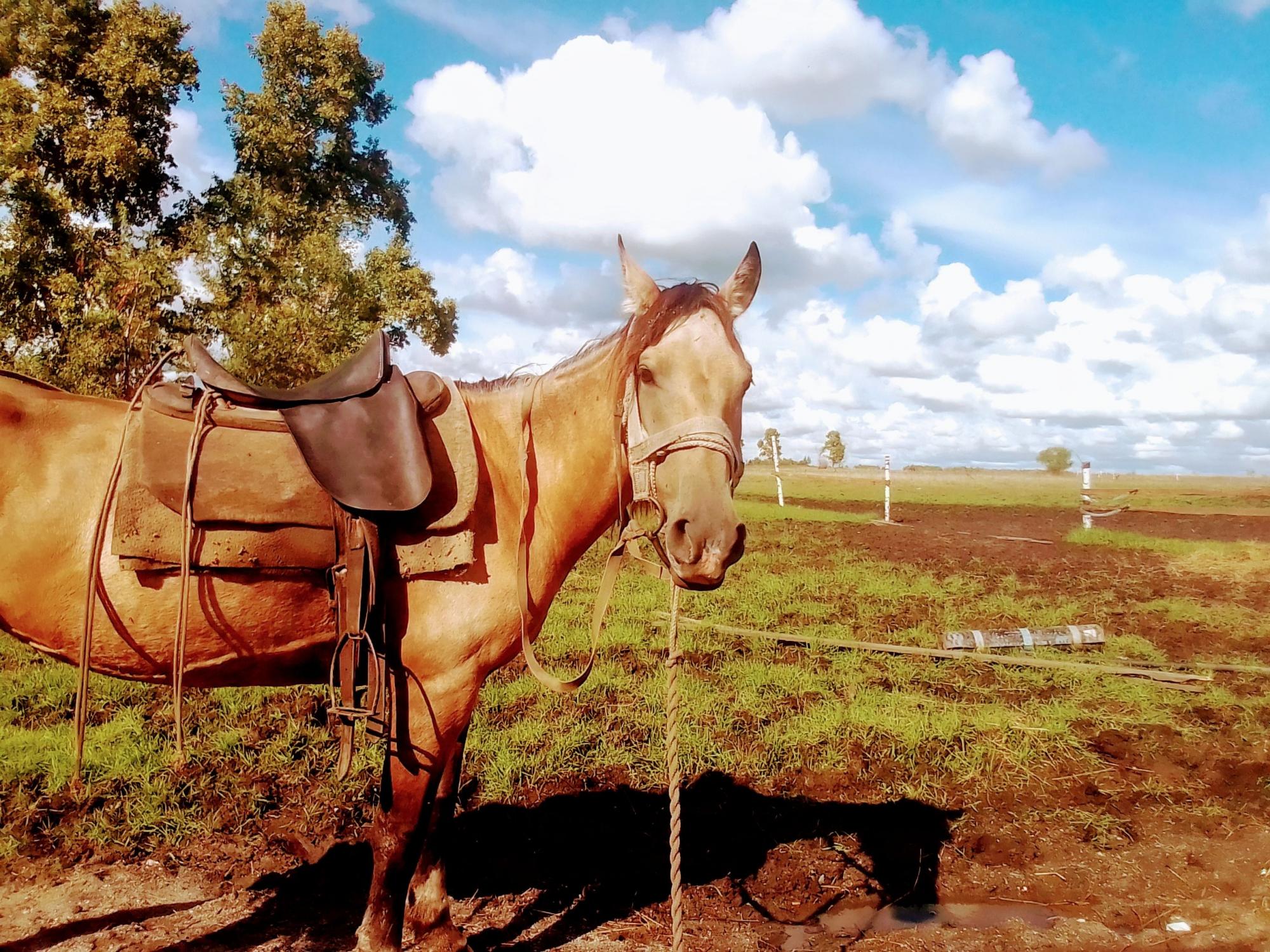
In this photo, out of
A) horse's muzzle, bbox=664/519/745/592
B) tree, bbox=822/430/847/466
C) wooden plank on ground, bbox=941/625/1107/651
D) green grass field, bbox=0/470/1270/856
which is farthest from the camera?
tree, bbox=822/430/847/466

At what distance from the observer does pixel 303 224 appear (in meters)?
14.6

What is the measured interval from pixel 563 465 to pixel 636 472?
0.42m

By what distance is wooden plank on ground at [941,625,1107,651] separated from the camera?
7.16 meters

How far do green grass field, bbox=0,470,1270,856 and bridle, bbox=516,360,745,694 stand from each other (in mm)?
2437

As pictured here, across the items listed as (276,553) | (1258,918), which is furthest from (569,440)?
(1258,918)

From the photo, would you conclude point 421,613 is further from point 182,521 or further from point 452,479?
point 182,521

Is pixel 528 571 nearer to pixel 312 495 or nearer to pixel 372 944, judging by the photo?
pixel 312 495

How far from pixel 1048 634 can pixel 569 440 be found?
6.70 m

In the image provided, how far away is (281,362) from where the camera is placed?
12.7 meters

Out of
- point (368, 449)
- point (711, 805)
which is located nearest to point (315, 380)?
point (368, 449)

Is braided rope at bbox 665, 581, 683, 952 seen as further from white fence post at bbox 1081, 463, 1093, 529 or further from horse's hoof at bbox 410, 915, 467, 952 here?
white fence post at bbox 1081, 463, 1093, 529

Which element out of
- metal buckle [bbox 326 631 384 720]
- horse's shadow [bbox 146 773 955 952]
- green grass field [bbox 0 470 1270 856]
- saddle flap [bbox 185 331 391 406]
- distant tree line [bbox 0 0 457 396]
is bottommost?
horse's shadow [bbox 146 773 955 952]

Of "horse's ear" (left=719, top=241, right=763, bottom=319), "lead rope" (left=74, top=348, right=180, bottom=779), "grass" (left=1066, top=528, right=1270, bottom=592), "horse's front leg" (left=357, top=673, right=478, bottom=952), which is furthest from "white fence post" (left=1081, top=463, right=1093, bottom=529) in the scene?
"lead rope" (left=74, top=348, right=180, bottom=779)

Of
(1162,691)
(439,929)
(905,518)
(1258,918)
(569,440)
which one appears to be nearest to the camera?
(569,440)
